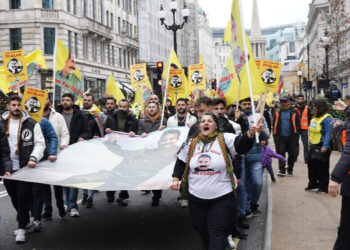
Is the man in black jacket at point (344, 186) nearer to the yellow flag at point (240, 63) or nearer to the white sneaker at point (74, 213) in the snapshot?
the yellow flag at point (240, 63)

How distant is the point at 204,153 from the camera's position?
4.63m

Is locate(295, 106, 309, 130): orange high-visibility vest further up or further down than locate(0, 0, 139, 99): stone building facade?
further down

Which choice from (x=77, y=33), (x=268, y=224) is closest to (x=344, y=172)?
(x=268, y=224)

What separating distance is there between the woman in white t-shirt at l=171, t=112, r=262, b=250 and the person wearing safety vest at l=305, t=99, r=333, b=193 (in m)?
4.75

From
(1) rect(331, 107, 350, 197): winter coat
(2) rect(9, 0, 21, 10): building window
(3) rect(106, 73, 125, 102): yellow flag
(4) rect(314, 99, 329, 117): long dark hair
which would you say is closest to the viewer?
(1) rect(331, 107, 350, 197): winter coat

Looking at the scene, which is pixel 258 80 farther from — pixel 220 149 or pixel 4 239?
pixel 4 239

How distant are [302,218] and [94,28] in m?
36.0

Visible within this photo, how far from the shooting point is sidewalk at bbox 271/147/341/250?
5793 mm

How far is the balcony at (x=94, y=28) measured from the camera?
38812mm

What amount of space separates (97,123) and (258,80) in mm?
4124

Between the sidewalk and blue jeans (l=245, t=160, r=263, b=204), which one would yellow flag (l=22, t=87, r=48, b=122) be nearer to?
blue jeans (l=245, t=160, r=263, b=204)

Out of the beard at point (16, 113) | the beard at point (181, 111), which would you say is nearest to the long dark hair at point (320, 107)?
the beard at point (181, 111)

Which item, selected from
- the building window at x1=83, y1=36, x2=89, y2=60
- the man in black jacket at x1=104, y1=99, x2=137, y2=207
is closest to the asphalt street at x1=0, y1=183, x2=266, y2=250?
the man in black jacket at x1=104, y1=99, x2=137, y2=207

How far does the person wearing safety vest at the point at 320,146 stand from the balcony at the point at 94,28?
32522 millimetres
